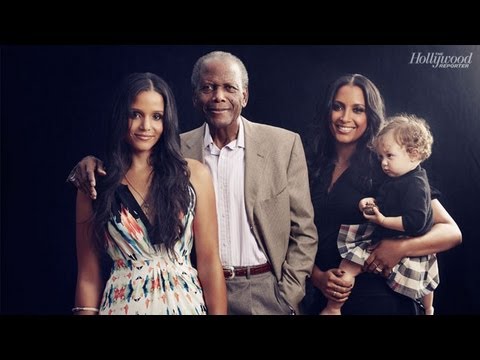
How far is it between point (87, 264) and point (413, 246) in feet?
7.28

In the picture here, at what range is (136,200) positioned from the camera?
195 inches

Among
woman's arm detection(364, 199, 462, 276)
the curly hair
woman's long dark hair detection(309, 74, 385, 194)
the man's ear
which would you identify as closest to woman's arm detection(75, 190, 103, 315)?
the man's ear

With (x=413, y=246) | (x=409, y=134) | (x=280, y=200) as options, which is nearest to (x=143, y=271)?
(x=280, y=200)

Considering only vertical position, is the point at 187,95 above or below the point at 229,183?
above

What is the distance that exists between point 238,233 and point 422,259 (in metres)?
1.28

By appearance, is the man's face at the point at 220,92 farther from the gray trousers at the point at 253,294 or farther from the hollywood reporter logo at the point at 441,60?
the hollywood reporter logo at the point at 441,60

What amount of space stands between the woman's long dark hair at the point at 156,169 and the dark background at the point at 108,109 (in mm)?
114

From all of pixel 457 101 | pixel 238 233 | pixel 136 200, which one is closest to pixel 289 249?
pixel 238 233

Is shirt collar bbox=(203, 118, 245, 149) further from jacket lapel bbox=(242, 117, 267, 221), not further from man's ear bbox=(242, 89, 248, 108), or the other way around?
man's ear bbox=(242, 89, 248, 108)

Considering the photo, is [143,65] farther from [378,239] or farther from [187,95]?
[378,239]

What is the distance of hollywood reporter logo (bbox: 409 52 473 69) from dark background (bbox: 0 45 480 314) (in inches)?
1.2

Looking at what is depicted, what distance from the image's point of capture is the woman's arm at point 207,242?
16.2 ft

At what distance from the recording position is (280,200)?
503 cm

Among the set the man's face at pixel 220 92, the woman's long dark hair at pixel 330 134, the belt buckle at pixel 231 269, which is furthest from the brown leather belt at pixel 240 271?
the man's face at pixel 220 92
